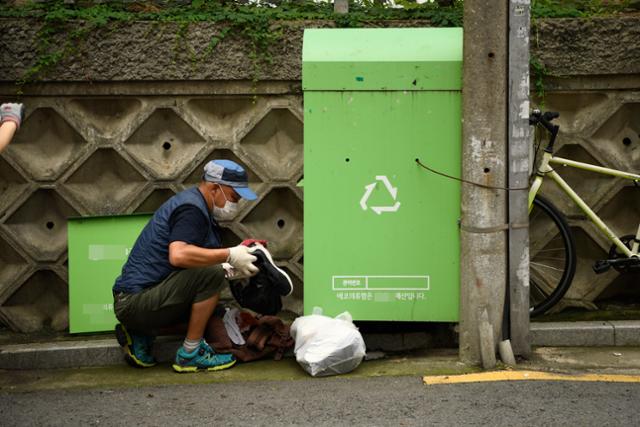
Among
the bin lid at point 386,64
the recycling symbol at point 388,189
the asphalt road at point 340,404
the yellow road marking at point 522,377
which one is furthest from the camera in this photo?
the recycling symbol at point 388,189

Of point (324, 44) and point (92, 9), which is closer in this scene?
point (324, 44)

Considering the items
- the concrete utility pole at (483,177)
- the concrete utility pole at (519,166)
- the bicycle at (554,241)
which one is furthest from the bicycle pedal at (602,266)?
the concrete utility pole at (483,177)

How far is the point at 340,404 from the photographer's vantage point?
4.53 metres

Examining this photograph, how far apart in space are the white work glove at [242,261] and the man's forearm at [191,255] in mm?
56

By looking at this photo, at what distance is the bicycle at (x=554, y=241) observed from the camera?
234 inches

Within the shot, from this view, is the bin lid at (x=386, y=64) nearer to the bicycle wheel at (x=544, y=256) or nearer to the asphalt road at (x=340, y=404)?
the bicycle wheel at (x=544, y=256)

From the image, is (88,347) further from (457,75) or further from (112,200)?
(457,75)

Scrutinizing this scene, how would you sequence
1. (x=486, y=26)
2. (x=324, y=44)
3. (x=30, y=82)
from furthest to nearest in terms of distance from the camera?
(x=30, y=82) → (x=324, y=44) → (x=486, y=26)

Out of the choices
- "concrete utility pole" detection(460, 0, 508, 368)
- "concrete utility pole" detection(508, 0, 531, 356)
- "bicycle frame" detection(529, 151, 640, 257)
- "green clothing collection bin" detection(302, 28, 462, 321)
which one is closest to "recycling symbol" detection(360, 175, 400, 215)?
"green clothing collection bin" detection(302, 28, 462, 321)

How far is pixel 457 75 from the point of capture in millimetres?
5184

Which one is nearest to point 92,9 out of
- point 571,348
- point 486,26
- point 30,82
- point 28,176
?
point 30,82

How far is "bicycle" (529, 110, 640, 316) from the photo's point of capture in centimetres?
593

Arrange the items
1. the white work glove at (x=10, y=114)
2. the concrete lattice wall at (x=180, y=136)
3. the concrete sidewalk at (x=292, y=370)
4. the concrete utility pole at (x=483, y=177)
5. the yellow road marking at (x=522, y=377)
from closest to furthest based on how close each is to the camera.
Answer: the white work glove at (x=10, y=114), the yellow road marking at (x=522, y=377), the concrete utility pole at (x=483, y=177), the concrete sidewalk at (x=292, y=370), the concrete lattice wall at (x=180, y=136)

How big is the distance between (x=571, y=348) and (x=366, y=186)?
1.76 m
